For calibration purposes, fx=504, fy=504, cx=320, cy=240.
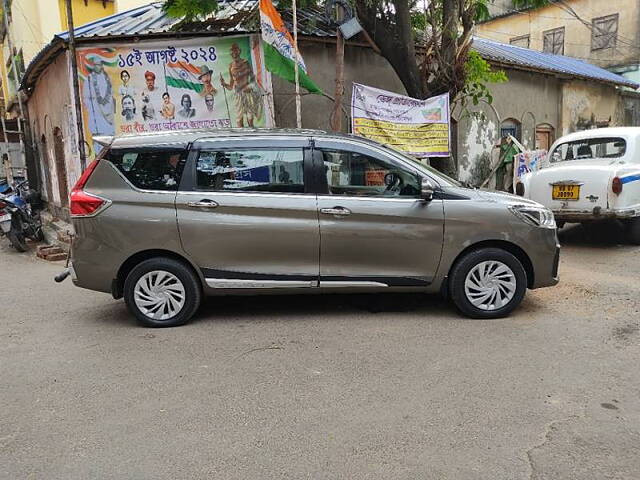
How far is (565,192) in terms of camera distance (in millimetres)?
7879

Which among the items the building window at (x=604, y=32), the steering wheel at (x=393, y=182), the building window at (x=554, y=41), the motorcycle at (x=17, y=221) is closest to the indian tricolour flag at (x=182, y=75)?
the motorcycle at (x=17, y=221)

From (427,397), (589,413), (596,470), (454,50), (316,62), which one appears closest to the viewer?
(596,470)

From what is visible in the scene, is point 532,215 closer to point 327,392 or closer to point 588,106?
point 327,392

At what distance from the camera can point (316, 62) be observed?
9.42 m

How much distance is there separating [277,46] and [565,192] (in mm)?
5004

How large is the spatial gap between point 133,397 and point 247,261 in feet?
5.49

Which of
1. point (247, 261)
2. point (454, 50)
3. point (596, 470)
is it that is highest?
point (454, 50)

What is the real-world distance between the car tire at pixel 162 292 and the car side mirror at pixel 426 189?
227 cm

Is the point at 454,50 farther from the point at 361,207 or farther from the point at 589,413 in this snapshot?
the point at 589,413

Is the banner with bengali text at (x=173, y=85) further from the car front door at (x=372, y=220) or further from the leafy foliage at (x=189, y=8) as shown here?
the car front door at (x=372, y=220)

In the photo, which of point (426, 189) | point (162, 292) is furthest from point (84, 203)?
point (426, 189)

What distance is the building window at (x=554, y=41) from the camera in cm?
2879

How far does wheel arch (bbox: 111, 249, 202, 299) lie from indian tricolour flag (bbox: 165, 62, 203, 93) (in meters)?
4.88

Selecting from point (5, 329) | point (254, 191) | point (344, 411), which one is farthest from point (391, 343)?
point (5, 329)
